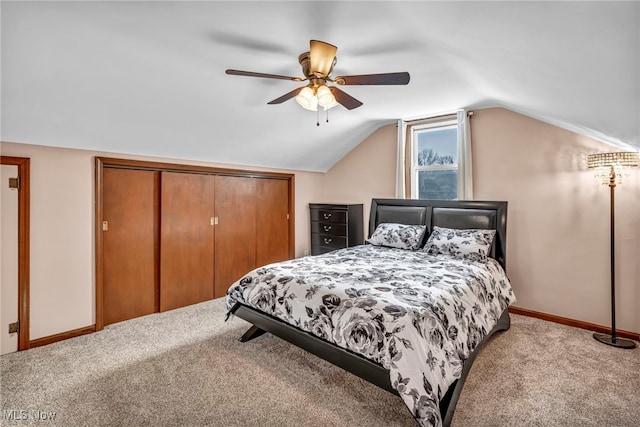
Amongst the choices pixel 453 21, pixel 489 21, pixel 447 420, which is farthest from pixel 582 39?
pixel 447 420

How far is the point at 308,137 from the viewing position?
4.20 m

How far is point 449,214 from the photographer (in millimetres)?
3770

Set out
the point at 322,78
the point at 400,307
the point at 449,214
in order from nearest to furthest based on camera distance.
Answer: the point at 400,307 < the point at 322,78 < the point at 449,214

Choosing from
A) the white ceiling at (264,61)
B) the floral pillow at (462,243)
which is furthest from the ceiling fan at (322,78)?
the floral pillow at (462,243)

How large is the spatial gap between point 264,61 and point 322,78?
622mm

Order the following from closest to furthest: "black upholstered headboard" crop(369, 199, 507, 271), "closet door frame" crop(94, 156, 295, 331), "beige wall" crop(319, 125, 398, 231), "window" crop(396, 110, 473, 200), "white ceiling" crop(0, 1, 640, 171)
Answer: "white ceiling" crop(0, 1, 640, 171) → "closet door frame" crop(94, 156, 295, 331) → "black upholstered headboard" crop(369, 199, 507, 271) → "window" crop(396, 110, 473, 200) → "beige wall" crop(319, 125, 398, 231)

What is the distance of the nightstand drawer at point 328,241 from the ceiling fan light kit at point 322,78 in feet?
8.64

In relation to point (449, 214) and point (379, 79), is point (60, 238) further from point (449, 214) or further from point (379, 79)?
point (449, 214)

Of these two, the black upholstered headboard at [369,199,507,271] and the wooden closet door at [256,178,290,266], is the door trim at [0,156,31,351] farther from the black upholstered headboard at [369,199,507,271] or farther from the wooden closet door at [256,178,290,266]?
the black upholstered headboard at [369,199,507,271]

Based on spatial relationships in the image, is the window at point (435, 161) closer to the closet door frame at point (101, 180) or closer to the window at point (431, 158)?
the window at point (431, 158)

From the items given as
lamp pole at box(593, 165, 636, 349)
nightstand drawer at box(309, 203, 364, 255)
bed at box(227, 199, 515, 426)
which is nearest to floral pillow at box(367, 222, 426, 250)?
bed at box(227, 199, 515, 426)

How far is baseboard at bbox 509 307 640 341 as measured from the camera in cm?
295

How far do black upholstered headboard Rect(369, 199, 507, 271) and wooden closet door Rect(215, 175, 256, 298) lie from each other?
1.77 m

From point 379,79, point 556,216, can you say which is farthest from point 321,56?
point 556,216
